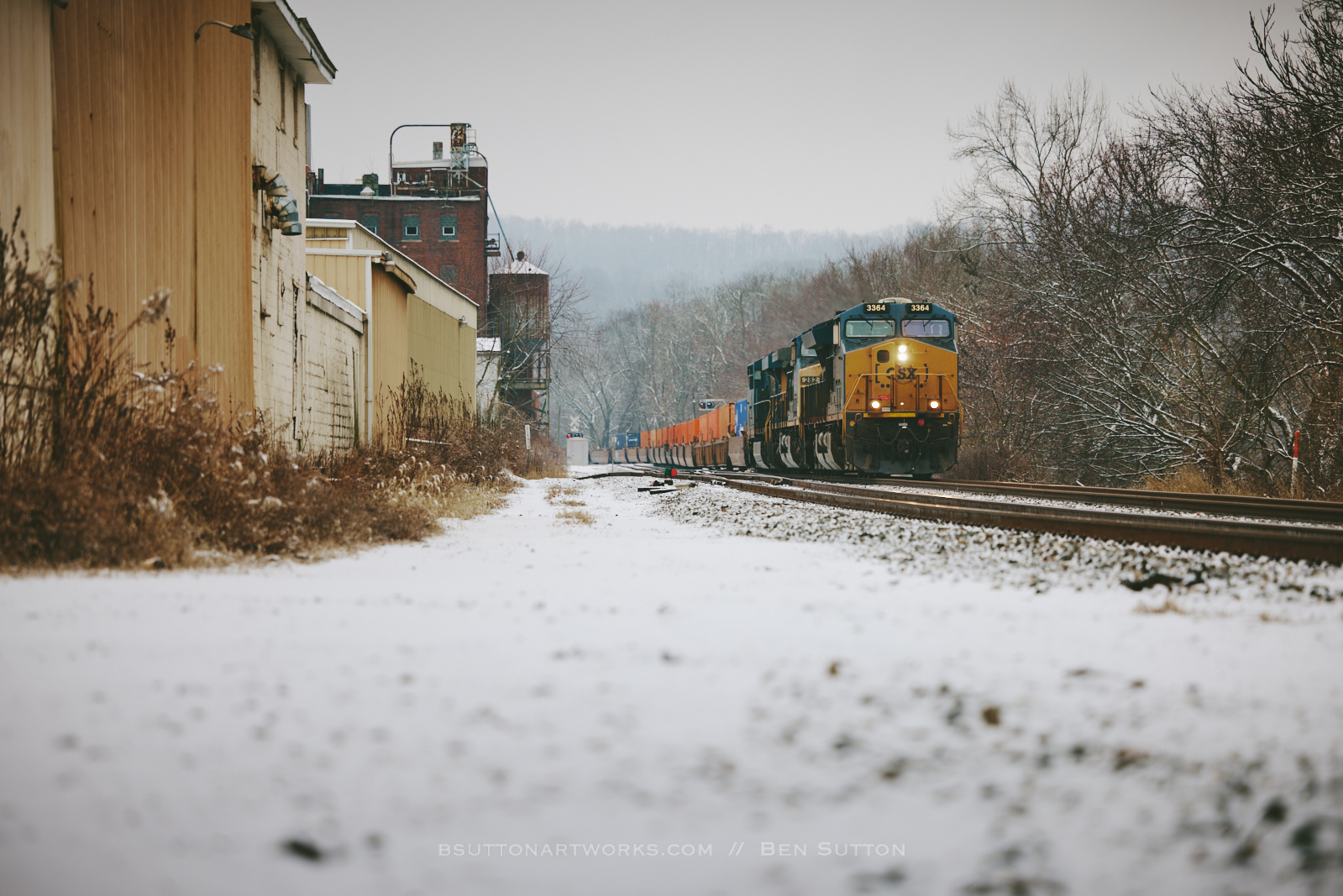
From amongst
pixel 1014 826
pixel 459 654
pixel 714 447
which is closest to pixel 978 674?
pixel 1014 826

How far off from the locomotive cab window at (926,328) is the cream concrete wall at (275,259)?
499 inches

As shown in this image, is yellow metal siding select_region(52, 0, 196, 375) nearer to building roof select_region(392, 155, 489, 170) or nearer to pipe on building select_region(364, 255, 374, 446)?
pipe on building select_region(364, 255, 374, 446)

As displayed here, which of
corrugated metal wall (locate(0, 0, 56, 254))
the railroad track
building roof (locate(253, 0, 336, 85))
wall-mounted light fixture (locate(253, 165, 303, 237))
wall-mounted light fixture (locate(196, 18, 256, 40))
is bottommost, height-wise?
the railroad track

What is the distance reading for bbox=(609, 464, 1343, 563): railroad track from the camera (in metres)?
6.19

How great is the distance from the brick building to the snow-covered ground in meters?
49.9

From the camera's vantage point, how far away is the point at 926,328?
2009 cm

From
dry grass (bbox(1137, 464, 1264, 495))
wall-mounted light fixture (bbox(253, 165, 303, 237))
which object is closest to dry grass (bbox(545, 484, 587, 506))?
wall-mounted light fixture (bbox(253, 165, 303, 237))

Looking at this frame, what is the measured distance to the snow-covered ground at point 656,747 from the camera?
1737 mm

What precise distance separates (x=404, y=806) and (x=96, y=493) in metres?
4.17

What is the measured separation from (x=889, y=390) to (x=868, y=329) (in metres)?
1.59

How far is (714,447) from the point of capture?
37.2 m

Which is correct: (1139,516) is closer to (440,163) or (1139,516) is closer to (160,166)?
(160,166)

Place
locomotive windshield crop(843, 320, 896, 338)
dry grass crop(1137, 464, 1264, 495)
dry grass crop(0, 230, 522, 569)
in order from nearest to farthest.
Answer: dry grass crop(0, 230, 522, 569), dry grass crop(1137, 464, 1264, 495), locomotive windshield crop(843, 320, 896, 338)

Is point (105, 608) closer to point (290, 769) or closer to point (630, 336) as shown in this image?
point (290, 769)
